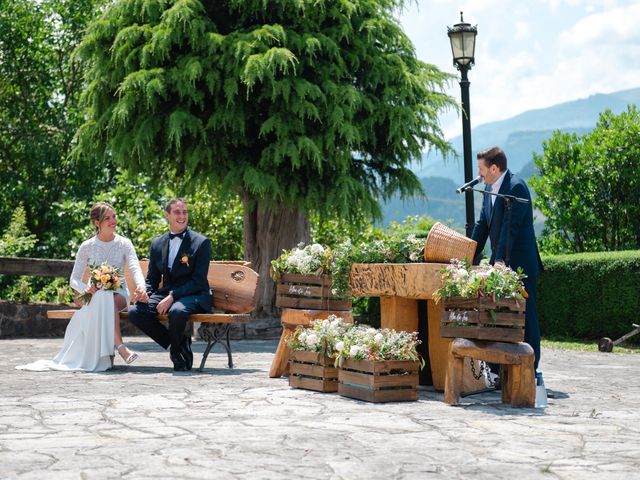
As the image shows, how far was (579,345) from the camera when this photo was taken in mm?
15570

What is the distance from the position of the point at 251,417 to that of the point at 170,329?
338 centimetres

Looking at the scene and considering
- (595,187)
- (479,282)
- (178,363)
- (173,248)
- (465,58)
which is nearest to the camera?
(479,282)

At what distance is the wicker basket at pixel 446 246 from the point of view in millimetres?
8008

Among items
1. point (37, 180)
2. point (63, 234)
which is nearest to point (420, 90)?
point (63, 234)

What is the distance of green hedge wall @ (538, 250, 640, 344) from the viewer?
1559cm

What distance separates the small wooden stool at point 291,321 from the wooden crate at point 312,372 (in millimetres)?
609

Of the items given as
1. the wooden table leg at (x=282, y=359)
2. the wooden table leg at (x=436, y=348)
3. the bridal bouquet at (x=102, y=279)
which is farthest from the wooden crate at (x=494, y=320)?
the bridal bouquet at (x=102, y=279)

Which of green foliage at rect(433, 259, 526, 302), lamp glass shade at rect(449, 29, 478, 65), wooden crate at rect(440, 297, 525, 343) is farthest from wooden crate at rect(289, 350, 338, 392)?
lamp glass shade at rect(449, 29, 478, 65)

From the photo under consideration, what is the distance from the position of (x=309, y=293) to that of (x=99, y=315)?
2620 millimetres

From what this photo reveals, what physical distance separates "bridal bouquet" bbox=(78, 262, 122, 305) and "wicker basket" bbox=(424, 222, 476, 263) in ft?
12.8

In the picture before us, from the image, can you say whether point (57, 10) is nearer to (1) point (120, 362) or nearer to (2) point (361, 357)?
(1) point (120, 362)

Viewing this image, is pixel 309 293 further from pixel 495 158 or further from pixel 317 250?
pixel 495 158

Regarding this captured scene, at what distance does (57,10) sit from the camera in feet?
85.5

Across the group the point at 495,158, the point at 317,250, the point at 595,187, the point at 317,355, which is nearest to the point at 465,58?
the point at 595,187
